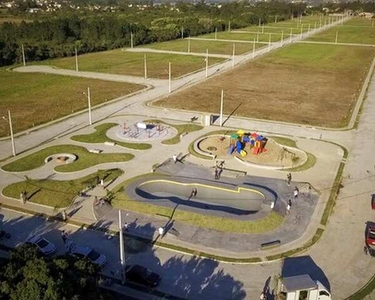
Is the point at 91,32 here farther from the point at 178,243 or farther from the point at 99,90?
the point at 178,243

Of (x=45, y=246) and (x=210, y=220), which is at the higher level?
(x=45, y=246)

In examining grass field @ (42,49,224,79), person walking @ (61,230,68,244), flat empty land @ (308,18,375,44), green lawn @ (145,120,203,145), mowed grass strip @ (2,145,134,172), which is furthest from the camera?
flat empty land @ (308,18,375,44)

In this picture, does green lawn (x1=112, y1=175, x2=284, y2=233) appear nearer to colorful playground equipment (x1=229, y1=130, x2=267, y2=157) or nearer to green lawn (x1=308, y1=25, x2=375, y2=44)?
colorful playground equipment (x1=229, y1=130, x2=267, y2=157)

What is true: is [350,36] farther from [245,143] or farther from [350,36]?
[245,143]

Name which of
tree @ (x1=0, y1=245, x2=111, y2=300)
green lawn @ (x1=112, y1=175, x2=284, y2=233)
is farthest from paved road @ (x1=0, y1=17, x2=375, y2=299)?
tree @ (x1=0, y1=245, x2=111, y2=300)

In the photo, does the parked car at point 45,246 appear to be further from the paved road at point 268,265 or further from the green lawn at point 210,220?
the green lawn at point 210,220

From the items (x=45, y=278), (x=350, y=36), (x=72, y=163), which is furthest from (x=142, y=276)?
(x=350, y=36)
